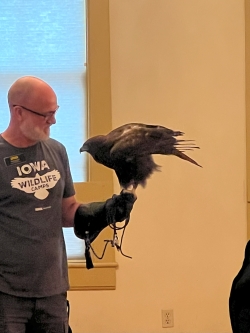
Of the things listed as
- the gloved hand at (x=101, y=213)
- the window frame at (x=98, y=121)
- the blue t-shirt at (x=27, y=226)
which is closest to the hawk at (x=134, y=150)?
the gloved hand at (x=101, y=213)

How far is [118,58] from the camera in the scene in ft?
8.53

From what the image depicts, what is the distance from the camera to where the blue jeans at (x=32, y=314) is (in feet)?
5.02

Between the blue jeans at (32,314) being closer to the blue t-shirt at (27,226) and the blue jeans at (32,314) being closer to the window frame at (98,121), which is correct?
the blue t-shirt at (27,226)

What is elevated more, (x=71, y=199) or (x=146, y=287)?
(x=71, y=199)

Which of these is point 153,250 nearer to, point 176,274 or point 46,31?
point 176,274

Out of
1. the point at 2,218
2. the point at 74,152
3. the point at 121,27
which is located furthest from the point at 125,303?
the point at 121,27

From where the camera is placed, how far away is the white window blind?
8.55ft

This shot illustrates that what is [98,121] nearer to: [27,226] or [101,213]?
[101,213]

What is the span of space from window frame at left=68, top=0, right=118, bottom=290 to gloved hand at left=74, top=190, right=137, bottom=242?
0.90 meters

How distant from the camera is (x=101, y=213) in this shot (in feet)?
5.42

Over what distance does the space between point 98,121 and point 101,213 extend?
103cm

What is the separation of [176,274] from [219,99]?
0.96 meters

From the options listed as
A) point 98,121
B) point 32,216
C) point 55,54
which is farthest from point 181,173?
point 32,216

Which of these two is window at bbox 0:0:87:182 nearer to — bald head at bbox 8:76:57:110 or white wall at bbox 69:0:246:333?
white wall at bbox 69:0:246:333
